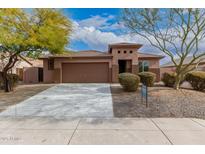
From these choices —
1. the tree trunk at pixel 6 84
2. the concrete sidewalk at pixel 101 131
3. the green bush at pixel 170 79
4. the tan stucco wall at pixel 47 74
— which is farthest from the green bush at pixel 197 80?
the tan stucco wall at pixel 47 74

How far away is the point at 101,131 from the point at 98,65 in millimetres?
15926

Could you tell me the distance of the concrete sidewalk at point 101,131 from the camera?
17.7ft

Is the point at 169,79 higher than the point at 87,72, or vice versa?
the point at 87,72

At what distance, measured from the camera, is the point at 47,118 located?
7863mm

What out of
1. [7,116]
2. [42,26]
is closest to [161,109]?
[7,116]

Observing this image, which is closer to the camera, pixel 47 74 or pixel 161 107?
pixel 161 107

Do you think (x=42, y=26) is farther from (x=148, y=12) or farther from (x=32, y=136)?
(x=32, y=136)

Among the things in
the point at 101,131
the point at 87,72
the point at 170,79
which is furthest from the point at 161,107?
the point at 87,72

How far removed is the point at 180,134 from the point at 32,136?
169 inches

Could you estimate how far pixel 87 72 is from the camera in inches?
859

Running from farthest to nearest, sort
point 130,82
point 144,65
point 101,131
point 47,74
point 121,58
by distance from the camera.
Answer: point 47,74, point 144,65, point 121,58, point 130,82, point 101,131

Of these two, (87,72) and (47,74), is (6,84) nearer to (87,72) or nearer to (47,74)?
(47,74)

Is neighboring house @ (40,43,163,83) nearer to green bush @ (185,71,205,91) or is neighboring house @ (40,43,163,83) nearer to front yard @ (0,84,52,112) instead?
green bush @ (185,71,205,91)

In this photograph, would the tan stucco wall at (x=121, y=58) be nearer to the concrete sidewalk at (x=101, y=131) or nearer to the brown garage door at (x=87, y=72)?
the brown garage door at (x=87, y=72)
